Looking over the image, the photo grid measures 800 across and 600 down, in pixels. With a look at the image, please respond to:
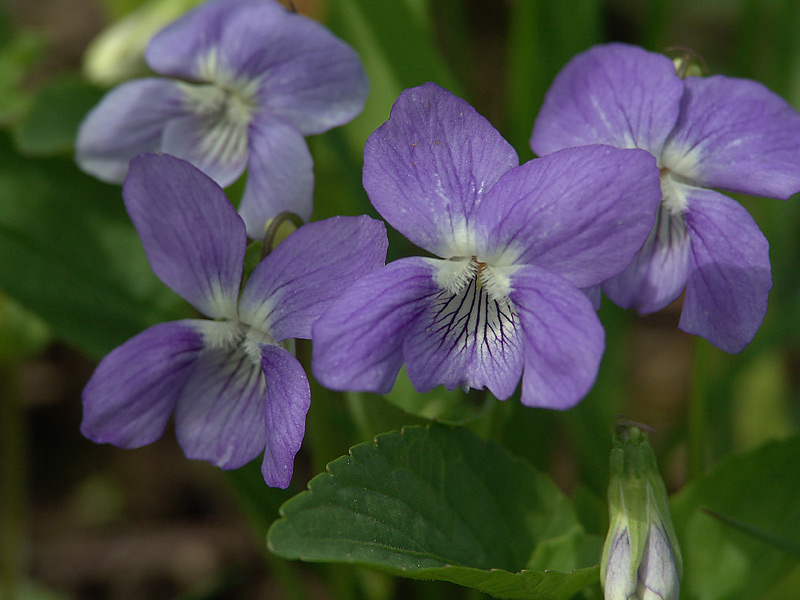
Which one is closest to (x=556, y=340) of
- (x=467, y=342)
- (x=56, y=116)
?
(x=467, y=342)

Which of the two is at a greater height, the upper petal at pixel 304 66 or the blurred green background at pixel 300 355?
the upper petal at pixel 304 66

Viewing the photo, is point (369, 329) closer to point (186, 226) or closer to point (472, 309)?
point (472, 309)

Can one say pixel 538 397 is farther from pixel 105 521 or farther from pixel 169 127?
pixel 105 521

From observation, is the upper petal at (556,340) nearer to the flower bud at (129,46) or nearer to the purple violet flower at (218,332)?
the purple violet flower at (218,332)

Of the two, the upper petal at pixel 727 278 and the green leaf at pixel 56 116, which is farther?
the green leaf at pixel 56 116

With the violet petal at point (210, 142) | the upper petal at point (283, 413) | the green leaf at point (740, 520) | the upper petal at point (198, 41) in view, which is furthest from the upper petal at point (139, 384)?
the green leaf at point (740, 520)

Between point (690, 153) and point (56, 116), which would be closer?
point (690, 153)

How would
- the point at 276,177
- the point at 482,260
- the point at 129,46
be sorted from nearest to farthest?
the point at 482,260 < the point at 276,177 < the point at 129,46
